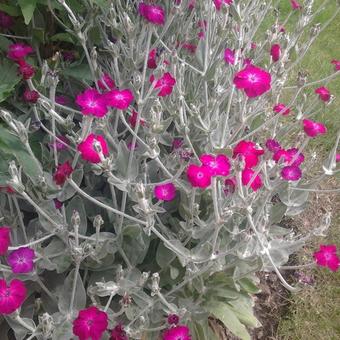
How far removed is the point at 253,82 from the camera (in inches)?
51.8

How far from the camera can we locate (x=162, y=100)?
175cm

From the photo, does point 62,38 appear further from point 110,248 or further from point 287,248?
point 287,248

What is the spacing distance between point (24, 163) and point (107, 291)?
1.35ft

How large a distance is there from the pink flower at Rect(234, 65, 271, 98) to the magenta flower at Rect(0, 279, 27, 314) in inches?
29.7

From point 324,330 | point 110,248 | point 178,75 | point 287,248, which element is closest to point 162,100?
point 178,75

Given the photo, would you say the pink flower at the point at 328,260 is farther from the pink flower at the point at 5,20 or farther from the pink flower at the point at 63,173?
the pink flower at the point at 5,20

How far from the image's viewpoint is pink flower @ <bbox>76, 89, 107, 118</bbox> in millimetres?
1282

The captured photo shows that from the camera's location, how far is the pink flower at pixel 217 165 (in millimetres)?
1272

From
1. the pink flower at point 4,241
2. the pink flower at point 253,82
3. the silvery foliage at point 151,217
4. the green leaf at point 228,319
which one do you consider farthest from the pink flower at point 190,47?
the pink flower at point 4,241

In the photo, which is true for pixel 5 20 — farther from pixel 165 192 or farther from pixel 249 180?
pixel 249 180

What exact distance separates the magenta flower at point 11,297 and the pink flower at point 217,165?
1.85 ft

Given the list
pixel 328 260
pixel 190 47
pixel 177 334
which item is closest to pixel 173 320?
pixel 177 334

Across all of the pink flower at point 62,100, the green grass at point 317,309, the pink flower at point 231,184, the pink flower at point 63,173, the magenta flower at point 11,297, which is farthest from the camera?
the green grass at point 317,309

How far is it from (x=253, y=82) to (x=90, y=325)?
2.43 ft
